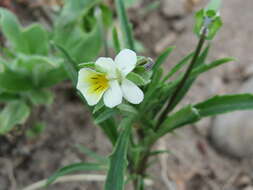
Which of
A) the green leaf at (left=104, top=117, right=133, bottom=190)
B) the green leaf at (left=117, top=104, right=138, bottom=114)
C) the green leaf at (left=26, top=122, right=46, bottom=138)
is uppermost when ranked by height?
the green leaf at (left=117, top=104, right=138, bottom=114)

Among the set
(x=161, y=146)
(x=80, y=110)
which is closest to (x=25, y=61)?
(x=80, y=110)

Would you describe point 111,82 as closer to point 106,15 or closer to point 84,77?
point 84,77

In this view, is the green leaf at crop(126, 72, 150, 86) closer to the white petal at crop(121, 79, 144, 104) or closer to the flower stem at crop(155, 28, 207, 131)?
the white petal at crop(121, 79, 144, 104)

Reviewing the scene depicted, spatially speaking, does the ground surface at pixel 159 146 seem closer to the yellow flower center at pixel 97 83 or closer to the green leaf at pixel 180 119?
the green leaf at pixel 180 119

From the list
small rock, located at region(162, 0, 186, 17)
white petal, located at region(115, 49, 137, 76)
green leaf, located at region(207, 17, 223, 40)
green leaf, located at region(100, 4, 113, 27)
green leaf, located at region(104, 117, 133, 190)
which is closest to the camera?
white petal, located at region(115, 49, 137, 76)

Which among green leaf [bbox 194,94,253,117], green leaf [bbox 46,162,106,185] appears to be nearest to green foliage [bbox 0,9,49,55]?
green leaf [bbox 46,162,106,185]

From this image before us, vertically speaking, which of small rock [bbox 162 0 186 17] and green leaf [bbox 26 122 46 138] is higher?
small rock [bbox 162 0 186 17]
